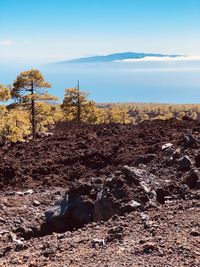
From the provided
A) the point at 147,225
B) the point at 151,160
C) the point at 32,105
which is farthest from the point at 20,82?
the point at 147,225

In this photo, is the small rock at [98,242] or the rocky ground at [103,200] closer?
the rocky ground at [103,200]

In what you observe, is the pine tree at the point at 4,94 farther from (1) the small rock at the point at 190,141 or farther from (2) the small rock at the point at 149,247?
(2) the small rock at the point at 149,247

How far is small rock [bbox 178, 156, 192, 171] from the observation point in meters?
11.9

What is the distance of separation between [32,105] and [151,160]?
23.9m

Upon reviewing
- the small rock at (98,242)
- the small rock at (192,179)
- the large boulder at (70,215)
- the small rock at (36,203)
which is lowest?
the small rock at (36,203)

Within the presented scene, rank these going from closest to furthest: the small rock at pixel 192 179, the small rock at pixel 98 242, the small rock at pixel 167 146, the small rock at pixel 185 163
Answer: the small rock at pixel 98 242
the small rock at pixel 192 179
the small rock at pixel 185 163
the small rock at pixel 167 146

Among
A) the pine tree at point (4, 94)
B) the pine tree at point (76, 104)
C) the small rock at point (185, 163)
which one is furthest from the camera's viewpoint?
the pine tree at point (76, 104)

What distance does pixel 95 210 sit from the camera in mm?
10703

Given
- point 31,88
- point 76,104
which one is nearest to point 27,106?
point 31,88

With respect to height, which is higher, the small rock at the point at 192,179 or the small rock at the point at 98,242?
the small rock at the point at 192,179

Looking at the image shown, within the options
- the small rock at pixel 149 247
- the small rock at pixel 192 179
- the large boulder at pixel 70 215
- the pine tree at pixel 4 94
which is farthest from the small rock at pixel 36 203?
the pine tree at pixel 4 94

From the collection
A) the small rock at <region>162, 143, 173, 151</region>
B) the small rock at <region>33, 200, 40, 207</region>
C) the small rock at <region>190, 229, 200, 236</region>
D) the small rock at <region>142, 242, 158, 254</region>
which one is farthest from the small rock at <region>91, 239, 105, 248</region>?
the small rock at <region>162, 143, 173, 151</region>

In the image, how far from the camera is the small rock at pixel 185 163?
1188 cm

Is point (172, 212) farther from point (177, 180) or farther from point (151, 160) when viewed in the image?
point (151, 160)
